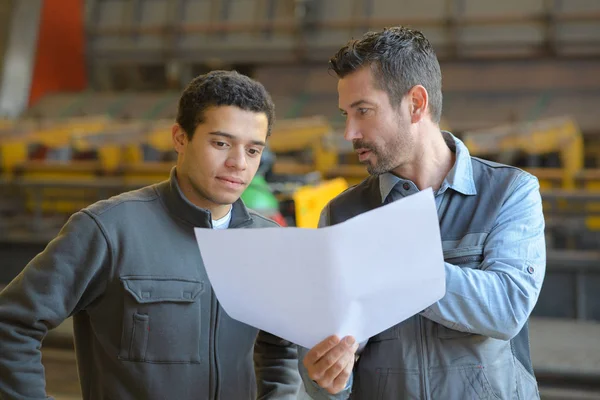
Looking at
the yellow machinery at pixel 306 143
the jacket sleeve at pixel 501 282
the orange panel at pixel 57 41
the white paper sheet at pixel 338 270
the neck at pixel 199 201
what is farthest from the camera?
the orange panel at pixel 57 41

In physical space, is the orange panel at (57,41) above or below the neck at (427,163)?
above

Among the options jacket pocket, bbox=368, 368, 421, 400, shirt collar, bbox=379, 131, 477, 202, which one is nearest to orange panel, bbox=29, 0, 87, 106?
shirt collar, bbox=379, 131, 477, 202

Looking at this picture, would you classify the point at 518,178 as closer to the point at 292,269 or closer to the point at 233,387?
the point at 292,269

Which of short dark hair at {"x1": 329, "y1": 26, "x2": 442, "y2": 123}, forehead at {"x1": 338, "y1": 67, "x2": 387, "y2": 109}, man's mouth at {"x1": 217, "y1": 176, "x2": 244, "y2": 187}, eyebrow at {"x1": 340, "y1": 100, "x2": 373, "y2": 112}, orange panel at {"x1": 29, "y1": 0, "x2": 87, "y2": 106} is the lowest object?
man's mouth at {"x1": 217, "y1": 176, "x2": 244, "y2": 187}

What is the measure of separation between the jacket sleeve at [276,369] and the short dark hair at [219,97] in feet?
1.78

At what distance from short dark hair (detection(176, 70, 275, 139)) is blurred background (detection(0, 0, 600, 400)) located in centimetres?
196

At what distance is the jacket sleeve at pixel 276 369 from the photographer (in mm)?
1816

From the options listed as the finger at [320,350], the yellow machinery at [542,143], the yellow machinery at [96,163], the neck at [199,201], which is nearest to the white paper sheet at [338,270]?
the finger at [320,350]

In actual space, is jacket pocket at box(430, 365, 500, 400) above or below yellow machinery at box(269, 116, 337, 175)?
below

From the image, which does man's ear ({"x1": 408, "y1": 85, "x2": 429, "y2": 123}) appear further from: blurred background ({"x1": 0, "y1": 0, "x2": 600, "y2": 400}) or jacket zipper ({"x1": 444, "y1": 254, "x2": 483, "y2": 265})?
blurred background ({"x1": 0, "y1": 0, "x2": 600, "y2": 400})

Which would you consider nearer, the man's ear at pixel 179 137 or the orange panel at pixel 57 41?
the man's ear at pixel 179 137

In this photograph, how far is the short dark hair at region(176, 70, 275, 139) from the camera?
1677 millimetres

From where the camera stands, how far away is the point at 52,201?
765 centimetres

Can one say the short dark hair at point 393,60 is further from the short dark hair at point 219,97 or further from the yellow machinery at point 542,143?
the yellow machinery at point 542,143
